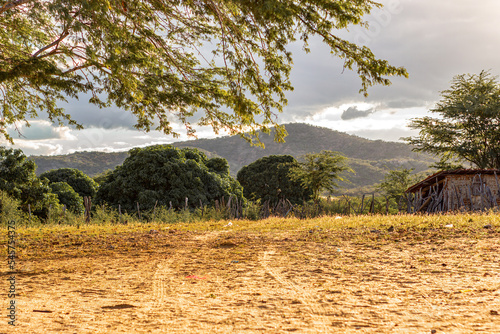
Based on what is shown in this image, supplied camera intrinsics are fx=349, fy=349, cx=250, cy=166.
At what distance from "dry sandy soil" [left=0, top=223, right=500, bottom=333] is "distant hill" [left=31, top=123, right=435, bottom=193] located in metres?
102

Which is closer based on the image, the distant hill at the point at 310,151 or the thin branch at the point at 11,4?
the thin branch at the point at 11,4

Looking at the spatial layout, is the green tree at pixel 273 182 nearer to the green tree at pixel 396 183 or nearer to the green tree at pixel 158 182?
the green tree at pixel 396 183

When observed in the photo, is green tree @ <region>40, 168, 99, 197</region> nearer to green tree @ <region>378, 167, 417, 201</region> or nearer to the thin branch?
the thin branch

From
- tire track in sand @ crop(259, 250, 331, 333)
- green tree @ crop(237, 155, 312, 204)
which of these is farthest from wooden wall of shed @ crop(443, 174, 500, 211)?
tire track in sand @ crop(259, 250, 331, 333)

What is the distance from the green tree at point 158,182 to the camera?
2159 centimetres

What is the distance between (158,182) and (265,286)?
17.7 m

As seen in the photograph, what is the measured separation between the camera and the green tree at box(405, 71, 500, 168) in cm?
2708

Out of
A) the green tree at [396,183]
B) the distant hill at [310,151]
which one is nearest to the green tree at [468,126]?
the green tree at [396,183]

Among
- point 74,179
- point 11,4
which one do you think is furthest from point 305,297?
point 74,179

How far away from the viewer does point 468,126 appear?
27922 millimetres

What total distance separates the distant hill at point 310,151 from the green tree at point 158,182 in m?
88.6

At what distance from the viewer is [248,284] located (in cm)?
505

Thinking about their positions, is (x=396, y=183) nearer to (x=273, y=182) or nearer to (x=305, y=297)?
(x=273, y=182)

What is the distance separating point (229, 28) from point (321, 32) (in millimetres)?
2323
